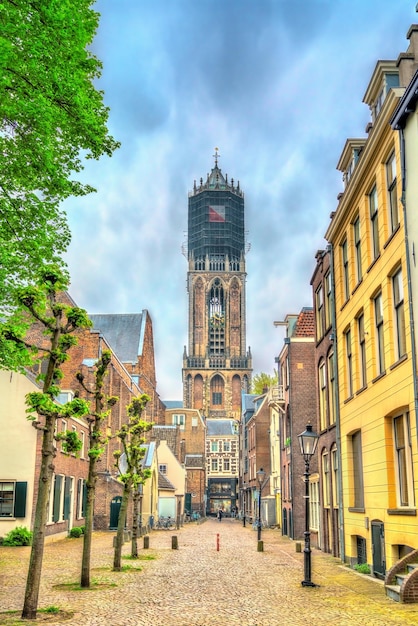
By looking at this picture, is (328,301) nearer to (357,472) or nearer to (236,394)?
(357,472)

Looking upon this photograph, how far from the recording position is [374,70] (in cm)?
1828

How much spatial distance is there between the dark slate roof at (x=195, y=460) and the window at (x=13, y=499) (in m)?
51.5

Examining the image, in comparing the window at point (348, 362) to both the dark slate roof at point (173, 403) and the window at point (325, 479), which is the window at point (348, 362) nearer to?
the window at point (325, 479)

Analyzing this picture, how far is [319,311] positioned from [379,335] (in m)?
9.57

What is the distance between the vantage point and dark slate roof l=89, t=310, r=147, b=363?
66.7 metres

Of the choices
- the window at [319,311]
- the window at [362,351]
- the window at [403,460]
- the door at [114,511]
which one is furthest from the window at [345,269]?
the door at [114,511]

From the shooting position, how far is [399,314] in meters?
16.3

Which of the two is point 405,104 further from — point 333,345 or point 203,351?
point 203,351

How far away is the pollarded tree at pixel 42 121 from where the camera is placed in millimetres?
13039

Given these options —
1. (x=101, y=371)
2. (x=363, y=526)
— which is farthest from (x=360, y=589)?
(x=101, y=371)

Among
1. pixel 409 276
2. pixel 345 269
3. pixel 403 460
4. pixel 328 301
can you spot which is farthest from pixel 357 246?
pixel 403 460

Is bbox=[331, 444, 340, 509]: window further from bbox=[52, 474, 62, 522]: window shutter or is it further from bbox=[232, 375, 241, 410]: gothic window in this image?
bbox=[232, 375, 241, 410]: gothic window

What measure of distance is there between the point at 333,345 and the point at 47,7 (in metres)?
14.9

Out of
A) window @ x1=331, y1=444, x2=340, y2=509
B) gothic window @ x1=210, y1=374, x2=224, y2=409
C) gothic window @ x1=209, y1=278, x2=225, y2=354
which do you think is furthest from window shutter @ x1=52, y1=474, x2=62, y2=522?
gothic window @ x1=209, y1=278, x2=225, y2=354
